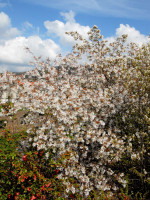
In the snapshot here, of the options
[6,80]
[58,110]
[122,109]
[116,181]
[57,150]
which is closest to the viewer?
[58,110]

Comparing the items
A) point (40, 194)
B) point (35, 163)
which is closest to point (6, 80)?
point (35, 163)

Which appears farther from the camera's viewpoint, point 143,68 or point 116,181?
point 143,68

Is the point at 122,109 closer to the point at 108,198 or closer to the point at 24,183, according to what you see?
the point at 108,198

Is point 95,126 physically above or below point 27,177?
above

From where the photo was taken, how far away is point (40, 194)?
4.48 m

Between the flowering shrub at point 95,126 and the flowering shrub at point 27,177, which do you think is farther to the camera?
the flowering shrub at point 95,126

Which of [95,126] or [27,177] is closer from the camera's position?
[27,177]

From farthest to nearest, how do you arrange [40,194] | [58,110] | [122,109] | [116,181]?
[122,109]
[116,181]
[58,110]
[40,194]

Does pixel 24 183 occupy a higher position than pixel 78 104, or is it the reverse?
pixel 78 104

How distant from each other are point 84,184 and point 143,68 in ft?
14.5

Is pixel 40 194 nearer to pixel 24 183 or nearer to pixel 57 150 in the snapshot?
pixel 24 183

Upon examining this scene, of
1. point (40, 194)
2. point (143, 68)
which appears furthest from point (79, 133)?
point (143, 68)

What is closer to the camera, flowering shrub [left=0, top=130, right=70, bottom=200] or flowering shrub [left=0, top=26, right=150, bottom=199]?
flowering shrub [left=0, top=130, right=70, bottom=200]

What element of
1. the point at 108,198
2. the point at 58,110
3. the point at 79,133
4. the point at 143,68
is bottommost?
the point at 108,198
